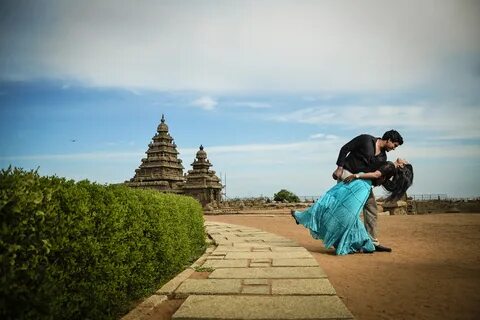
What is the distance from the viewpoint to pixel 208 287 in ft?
13.2

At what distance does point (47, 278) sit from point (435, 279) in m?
4.28

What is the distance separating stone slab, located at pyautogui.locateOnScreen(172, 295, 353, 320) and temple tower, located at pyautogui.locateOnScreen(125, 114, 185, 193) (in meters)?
38.4

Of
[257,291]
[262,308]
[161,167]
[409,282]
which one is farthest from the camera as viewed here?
[161,167]

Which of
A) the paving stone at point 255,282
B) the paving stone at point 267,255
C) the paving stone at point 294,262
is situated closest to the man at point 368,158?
the paving stone at point 267,255

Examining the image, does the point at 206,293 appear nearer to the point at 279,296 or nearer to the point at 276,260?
the point at 279,296

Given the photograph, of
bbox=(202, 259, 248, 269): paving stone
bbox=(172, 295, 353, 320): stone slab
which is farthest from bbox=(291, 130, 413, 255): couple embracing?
bbox=(172, 295, 353, 320): stone slab

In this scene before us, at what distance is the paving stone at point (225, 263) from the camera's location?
5.36 metres

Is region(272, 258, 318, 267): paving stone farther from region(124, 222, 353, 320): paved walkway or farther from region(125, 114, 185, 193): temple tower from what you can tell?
region(125, 114, 185, 193): temple tower

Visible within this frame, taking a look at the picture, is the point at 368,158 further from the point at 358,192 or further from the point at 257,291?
the point at 257,291

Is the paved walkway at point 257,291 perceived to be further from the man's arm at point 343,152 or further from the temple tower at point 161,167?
the temple tower at point 161,167

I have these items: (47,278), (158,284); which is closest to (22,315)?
(47,278)

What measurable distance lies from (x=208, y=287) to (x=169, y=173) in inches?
1571

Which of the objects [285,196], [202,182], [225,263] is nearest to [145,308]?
[225,263]

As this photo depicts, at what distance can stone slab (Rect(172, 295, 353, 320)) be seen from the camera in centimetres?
297
